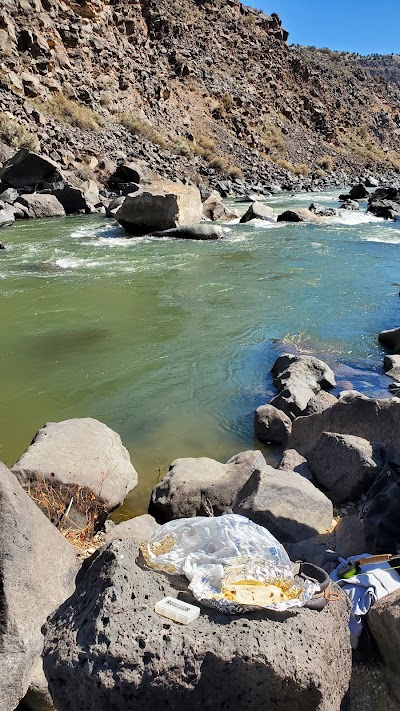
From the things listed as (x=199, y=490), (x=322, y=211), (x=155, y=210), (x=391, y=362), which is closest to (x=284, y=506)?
(x=199, y=490)

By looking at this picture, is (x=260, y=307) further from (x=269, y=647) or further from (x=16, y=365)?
(x=269, y=647)

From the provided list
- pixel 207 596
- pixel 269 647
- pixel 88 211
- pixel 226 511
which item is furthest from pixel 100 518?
pixel 88 211

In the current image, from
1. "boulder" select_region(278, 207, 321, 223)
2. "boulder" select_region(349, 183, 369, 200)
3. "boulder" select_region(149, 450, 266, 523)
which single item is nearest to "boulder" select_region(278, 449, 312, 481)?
"boulder" select_region(149, 450, 266, 523)

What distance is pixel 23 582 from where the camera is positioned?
2.71 meters

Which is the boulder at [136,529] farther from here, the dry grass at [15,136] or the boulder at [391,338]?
the dry grass at [15,136]

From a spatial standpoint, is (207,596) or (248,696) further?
(207,596)

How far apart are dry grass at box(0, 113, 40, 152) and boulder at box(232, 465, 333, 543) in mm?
24526

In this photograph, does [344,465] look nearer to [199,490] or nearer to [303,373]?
[199,490]

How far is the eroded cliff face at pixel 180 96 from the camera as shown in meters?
29.0

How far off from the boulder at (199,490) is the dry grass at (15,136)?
23971 mm

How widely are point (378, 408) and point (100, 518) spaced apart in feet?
8.70

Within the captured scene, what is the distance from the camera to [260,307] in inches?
425

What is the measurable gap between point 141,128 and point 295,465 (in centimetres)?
3074

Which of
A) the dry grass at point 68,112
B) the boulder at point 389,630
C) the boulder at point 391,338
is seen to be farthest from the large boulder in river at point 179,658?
the dry grass at point 68,112
